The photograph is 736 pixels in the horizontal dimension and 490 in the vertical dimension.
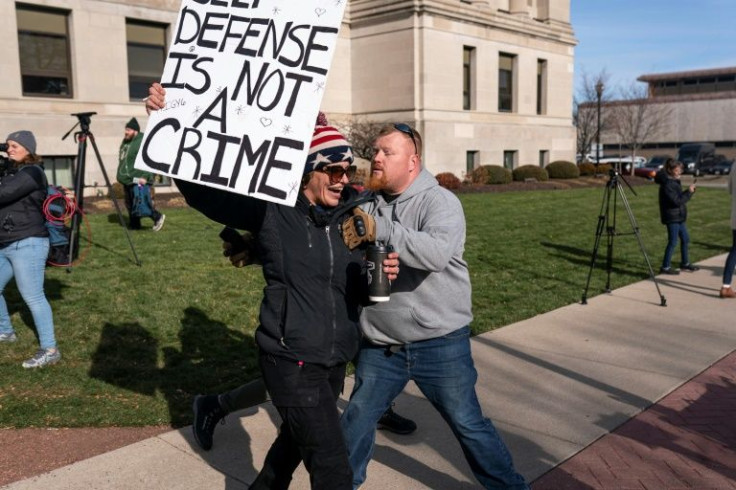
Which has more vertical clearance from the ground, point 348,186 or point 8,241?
point 348,186

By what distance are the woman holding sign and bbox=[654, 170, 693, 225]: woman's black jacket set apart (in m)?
9.24

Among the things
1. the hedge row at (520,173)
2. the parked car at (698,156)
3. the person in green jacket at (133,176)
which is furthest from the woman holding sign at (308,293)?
the parked car at (698,156)

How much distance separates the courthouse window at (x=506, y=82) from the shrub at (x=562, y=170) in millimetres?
3702

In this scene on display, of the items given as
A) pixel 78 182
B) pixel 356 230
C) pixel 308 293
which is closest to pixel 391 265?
pixel 356 230

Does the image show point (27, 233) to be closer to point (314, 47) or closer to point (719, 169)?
point (314, 47)

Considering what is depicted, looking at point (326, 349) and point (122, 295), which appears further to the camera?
point (122, 295)

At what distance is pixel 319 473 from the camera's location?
119 inches

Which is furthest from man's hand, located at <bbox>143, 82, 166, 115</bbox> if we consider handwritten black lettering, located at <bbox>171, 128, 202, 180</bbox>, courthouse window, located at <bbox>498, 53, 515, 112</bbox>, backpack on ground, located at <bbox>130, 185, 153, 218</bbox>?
courthouse window, located at <bbox>498, 53, 515, 112</bbox>

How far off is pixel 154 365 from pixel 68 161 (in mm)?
18014

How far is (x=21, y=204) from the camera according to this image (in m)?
5.84

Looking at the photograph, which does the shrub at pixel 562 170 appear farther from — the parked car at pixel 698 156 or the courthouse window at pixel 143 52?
the parked car at pixel 698 156

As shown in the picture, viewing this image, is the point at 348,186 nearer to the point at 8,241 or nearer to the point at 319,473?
the point at 319,473

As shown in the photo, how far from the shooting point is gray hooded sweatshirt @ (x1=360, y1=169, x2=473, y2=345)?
337 cm

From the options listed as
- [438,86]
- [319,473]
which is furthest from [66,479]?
[438,86]
